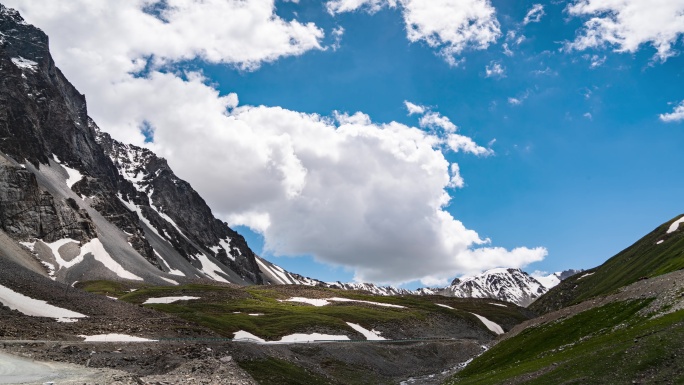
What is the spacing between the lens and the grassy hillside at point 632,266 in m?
112

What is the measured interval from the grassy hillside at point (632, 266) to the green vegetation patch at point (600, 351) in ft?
119

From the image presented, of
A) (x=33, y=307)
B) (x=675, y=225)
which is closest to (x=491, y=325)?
(x=675, y=225)

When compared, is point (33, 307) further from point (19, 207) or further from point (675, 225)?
point (675, 225)

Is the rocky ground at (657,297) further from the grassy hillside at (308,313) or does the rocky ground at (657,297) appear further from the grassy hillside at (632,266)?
the grassy hillside at (308,313)

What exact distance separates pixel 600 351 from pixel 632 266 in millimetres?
111834

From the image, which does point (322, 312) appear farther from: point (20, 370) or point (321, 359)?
point (20, 370)

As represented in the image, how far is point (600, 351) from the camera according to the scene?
40.6m

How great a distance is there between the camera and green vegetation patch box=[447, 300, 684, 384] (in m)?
34.5

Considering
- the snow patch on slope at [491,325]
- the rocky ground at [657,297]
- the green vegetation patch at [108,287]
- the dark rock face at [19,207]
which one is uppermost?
the dark rock face at [19,207]

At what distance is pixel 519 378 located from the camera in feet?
141

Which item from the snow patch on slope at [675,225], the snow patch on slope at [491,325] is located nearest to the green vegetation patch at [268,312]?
the snow patch on slope at [491,325]

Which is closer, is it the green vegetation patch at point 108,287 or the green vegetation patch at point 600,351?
the green vegetation patch at point 600,351

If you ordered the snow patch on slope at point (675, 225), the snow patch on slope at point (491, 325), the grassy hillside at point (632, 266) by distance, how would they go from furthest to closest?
the snow patch on slope at point (675, 225) → the snow patch on slope at point (491, 325) → the grassy hillside at point (632, 266)

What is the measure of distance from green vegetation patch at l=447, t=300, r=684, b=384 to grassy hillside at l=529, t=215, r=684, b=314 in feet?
119
